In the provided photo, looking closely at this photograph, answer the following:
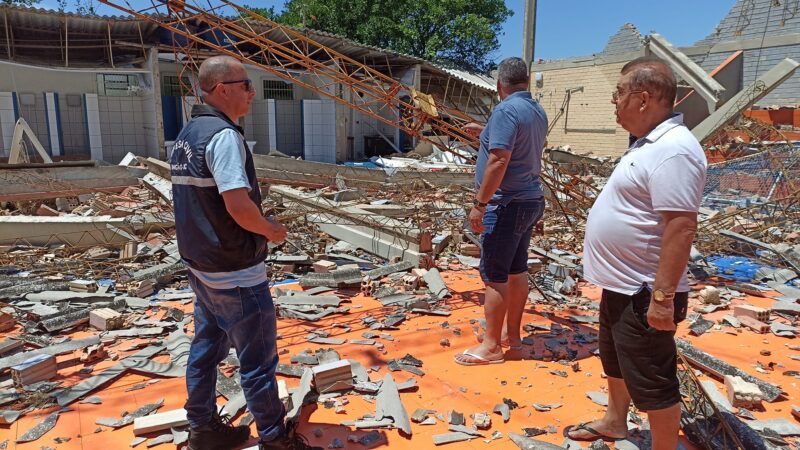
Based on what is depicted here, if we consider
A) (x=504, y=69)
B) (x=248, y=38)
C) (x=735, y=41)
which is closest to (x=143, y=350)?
(x=248, y=38)

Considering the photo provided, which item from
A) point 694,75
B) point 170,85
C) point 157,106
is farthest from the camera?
point 170,85

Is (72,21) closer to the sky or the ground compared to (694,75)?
closer to the sky

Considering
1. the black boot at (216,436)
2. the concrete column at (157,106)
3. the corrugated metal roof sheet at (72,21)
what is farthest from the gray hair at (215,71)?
the concrete column at (157,106)

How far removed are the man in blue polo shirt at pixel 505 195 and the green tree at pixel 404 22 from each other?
25895 mm

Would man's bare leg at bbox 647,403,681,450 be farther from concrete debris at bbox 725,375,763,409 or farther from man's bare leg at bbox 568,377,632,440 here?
concrete debris at bbox 725,375,763,409

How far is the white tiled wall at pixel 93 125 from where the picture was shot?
50.0ft

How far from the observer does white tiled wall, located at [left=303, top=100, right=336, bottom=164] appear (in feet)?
62.2

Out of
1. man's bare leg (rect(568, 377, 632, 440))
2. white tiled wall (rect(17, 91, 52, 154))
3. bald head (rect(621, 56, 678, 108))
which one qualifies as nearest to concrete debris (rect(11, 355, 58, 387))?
man's bare leg (rect(568, 377, 632, 440))

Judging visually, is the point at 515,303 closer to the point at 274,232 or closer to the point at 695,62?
the point at 274,232

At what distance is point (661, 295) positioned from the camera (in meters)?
2.30

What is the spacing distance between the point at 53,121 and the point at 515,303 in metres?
15.6

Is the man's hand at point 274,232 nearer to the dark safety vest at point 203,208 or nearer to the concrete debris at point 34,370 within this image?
the dark safety vest at point 203,208

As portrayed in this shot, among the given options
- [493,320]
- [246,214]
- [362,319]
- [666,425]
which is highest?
[246,214]

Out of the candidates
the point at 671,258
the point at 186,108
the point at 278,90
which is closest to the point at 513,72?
the point at 671,258
